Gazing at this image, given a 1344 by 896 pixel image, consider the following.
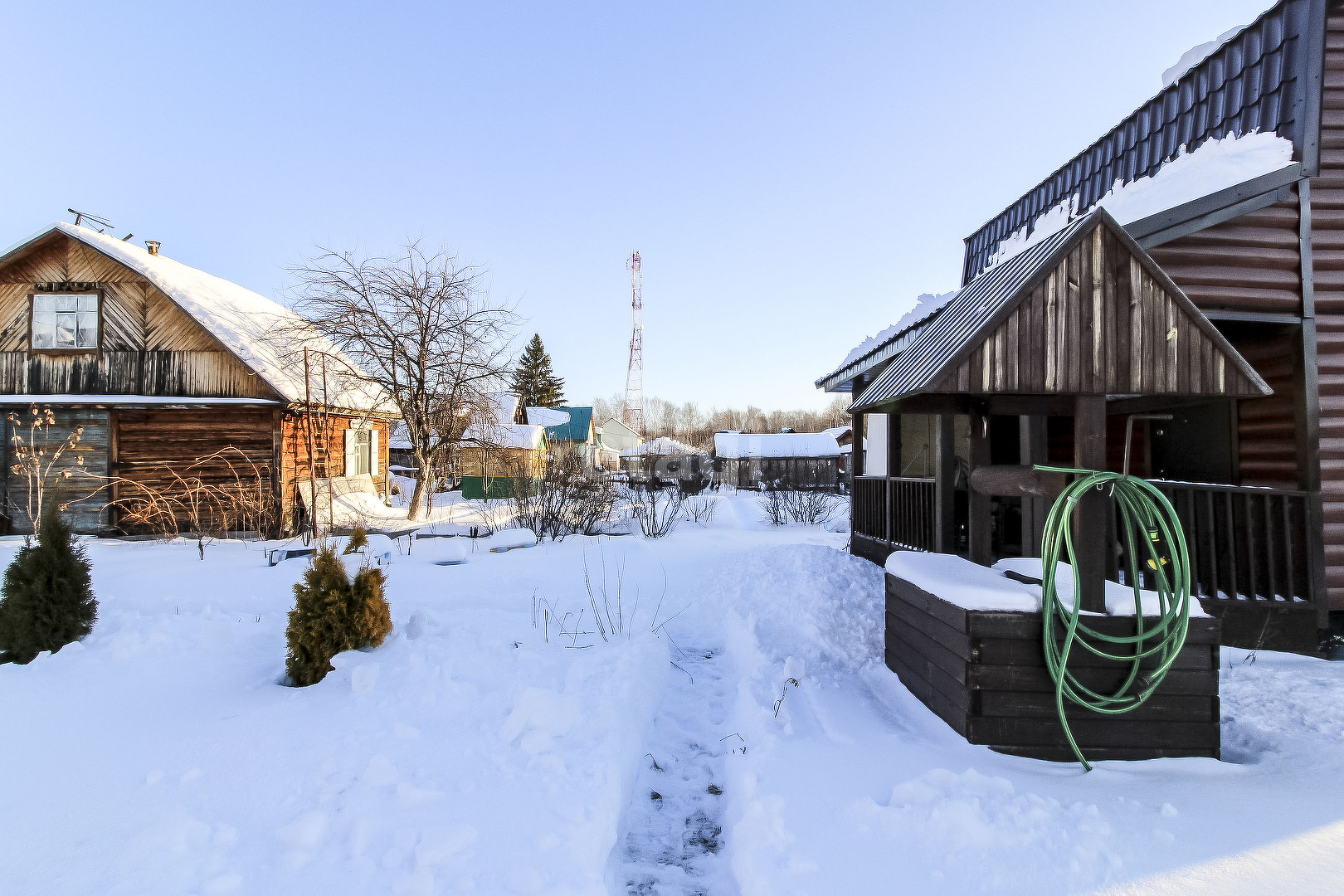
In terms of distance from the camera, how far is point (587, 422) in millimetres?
45969

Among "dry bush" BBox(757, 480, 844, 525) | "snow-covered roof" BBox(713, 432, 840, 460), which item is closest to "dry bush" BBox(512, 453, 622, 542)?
"dry bush" BBox(757, 480, 844, 525)

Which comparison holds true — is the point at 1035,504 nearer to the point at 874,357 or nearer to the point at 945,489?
the point at 945,489

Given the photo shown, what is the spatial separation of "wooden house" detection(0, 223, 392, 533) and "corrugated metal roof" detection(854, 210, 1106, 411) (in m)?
11.9

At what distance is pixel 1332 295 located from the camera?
17.5 ft

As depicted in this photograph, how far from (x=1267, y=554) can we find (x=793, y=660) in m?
4.06

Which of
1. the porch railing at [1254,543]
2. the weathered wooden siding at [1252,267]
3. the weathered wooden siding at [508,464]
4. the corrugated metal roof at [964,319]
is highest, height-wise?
the weathered wooden siding at [1252,267]

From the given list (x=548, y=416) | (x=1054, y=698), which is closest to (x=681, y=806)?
(x=1054, y=698)

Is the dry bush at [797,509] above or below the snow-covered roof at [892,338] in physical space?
below

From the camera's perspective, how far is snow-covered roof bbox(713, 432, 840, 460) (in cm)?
4075

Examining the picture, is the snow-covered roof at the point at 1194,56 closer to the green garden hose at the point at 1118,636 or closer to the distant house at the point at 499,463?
the green garden hose at the point at 1118,636

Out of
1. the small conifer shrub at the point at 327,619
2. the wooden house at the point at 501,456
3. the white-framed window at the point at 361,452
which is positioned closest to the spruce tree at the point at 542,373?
the wooden house at the point at 501,456

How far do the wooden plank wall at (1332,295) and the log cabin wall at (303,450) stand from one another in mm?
14213

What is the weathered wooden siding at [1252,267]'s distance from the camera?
209 inches

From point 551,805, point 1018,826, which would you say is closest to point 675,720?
point 551,805
